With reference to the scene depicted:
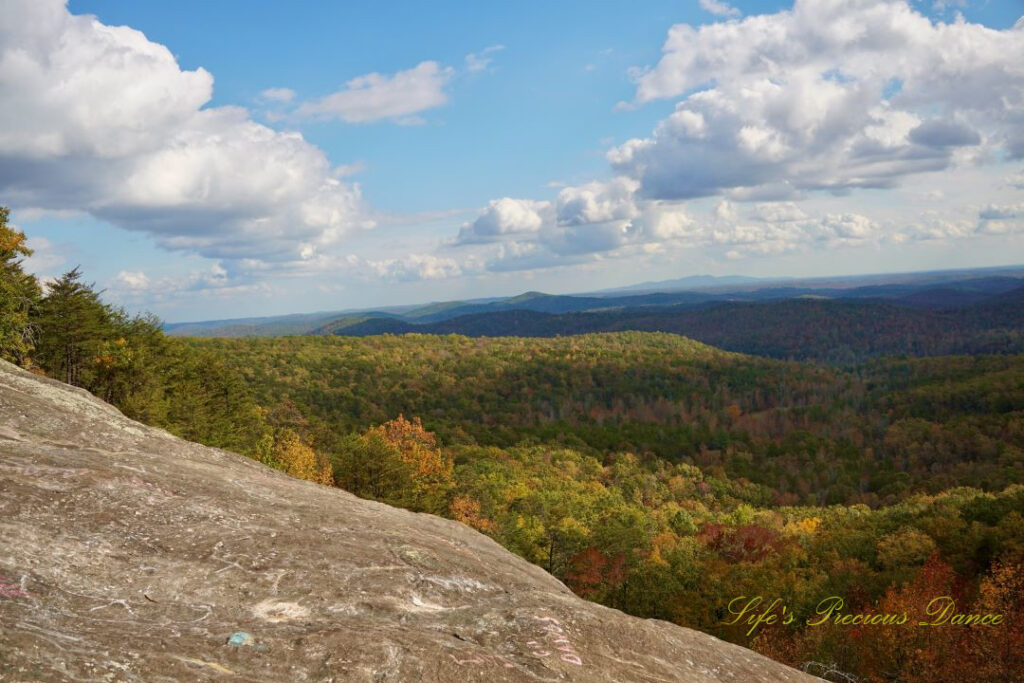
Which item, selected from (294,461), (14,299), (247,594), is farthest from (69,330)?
(247,594)

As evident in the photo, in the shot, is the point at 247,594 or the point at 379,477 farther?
the point at 379,477

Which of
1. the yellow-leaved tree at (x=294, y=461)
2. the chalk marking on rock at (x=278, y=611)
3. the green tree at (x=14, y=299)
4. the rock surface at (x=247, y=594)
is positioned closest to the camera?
the rock surface at (x=247, y=594)

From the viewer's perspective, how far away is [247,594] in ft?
37.1

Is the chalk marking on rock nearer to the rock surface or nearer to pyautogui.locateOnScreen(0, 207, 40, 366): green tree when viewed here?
the rock surface

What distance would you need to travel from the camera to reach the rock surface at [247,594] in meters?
9.13

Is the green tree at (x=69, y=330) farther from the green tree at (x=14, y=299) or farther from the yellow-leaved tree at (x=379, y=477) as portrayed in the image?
the yellow-leaved tree at (x=379, y=477)

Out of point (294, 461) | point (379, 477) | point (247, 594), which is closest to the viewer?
point (247, 594)

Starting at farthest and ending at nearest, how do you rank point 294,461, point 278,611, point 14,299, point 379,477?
point 294,461
point 379,477
point 14,299
point 278,611

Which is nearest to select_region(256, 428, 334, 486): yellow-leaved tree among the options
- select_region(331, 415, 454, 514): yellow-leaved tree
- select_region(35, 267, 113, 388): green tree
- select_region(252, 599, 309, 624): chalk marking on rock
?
select_region(331, 415, 454, 514): yellow-leaved tree

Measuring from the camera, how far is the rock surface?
30.0 ft

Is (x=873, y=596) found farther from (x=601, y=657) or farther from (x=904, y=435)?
(x=904, y=435)

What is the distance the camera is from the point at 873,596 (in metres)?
54.1

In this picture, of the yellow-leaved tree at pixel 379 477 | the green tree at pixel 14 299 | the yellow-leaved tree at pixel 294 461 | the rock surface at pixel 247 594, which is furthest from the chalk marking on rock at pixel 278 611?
the yellow-leaved tree at pixel 294 461

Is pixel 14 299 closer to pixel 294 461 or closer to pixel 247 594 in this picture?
pixel 294 461
